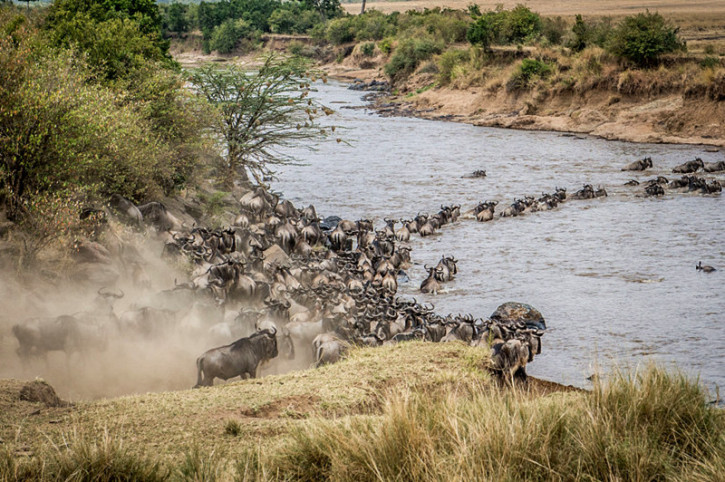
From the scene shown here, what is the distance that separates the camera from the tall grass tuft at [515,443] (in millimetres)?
5609

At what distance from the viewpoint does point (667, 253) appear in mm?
19812

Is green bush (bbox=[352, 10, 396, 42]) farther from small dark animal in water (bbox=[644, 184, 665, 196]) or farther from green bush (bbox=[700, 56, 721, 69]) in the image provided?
small dark animal in water (bbox=[644, 184, 665, 196])

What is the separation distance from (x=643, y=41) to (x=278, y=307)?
39.2 meters

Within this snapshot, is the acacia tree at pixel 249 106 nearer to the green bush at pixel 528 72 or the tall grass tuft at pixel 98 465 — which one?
the tall grass tuft at pixel 98 465

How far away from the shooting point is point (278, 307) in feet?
41.4

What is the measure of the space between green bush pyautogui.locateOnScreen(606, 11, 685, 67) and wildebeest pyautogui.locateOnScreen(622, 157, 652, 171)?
15.3 meters

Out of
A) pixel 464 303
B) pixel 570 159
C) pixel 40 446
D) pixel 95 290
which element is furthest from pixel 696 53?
pixel 40 446

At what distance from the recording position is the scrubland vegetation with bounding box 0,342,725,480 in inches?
217

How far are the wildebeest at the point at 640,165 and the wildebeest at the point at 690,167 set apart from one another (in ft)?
3.99

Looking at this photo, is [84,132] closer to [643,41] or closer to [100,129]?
[100,129]

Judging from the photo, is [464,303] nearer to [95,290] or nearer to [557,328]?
[557,328]

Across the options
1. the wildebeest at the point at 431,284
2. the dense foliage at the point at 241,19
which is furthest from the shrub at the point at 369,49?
the wildebeest at the point at 431,284

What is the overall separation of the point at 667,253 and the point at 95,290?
1477cm

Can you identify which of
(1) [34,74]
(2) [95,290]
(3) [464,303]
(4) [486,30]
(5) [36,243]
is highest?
(4) [486,30]
